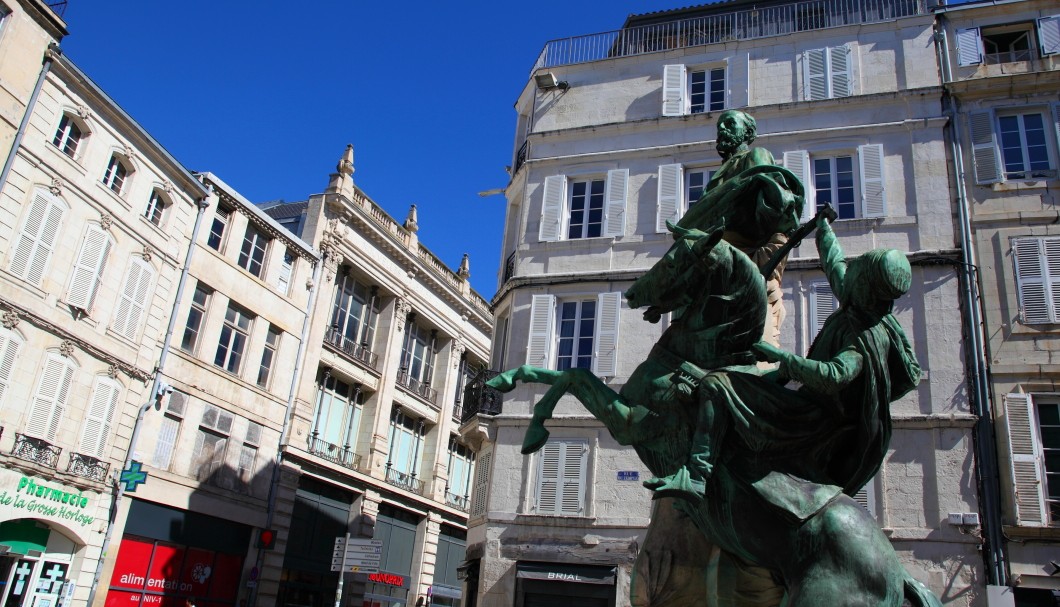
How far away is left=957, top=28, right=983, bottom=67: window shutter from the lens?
73.0 ft

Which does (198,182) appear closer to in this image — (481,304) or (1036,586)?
(481,304)

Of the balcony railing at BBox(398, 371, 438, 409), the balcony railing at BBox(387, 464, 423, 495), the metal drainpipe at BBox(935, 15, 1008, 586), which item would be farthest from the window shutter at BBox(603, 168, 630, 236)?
the balcony railing at BBox(387, 464, 423, 495)

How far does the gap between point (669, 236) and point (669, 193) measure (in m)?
1.51

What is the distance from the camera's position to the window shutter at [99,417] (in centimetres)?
2233

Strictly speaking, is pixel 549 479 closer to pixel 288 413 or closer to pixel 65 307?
pixel 288 413

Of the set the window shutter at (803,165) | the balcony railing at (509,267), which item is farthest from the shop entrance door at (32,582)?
the window shutter at (803,165)

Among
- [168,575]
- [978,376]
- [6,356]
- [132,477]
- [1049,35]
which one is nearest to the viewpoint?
[978,376]

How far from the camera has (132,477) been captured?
75.4ft

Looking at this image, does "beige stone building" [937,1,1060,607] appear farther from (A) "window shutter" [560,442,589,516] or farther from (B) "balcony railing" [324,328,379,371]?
(B) "balcony railing" [324,328,379,371]

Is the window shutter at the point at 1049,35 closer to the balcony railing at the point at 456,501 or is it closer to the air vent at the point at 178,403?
the air vent at the point at 178,403

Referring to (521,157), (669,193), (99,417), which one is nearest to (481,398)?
(669,193)

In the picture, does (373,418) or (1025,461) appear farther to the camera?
(373,418)

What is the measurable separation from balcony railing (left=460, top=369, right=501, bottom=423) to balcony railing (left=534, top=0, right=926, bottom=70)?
31.1ft

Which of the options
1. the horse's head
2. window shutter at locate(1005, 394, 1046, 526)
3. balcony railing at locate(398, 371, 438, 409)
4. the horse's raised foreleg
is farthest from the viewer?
balcony railing at locate(398, 371, 438, 409)
